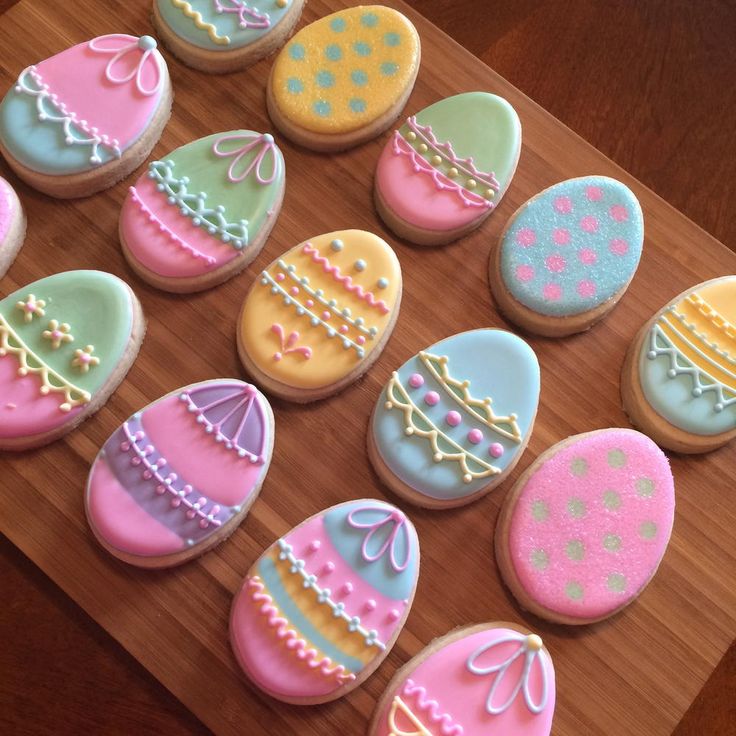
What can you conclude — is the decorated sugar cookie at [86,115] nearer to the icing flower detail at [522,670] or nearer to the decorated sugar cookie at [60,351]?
the decorated sugar cookie at [60,351]

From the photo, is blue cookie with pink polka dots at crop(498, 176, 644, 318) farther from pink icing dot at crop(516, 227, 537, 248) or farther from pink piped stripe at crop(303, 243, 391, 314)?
pink piped stripe at crop(303, 243, 391, 314)

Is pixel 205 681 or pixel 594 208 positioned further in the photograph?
pixel 594 208

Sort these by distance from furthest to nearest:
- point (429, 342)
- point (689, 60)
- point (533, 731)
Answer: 1. point (689, 60)
2. point (429, 342)
3. point (533, 731)

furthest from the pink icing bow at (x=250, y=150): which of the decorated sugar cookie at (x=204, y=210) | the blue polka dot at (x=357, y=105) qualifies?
the blue polka dot at (x=357, y=105)

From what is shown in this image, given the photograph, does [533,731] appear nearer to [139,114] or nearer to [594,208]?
[594,208]

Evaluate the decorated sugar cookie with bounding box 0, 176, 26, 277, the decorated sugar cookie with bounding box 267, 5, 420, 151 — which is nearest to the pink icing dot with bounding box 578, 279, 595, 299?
the decorated sugar cookie with bounding box 267, 5, 420, 151

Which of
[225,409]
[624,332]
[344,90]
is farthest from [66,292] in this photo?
[624,332]
